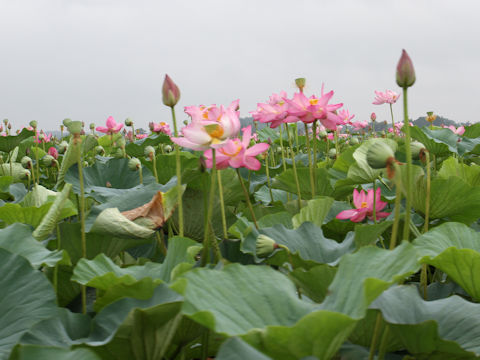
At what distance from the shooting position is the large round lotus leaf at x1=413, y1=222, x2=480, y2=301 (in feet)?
1.97

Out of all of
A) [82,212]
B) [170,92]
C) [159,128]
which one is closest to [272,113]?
[170,92]

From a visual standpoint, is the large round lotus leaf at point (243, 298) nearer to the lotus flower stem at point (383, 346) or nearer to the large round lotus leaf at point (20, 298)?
the lotus flower stem at point (383, 346)

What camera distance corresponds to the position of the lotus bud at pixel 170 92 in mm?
707

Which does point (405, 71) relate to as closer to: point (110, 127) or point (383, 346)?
point (383, 346)

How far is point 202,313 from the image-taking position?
412 millimetres

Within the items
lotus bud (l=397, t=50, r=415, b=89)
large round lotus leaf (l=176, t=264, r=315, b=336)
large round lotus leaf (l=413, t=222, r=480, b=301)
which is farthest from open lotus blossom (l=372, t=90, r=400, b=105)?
large round lotus leaf (l=176, t=264, r=315, b=336)

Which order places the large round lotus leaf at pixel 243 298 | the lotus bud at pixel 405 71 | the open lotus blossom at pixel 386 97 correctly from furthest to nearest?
1. the open lotus blossom at pixel 386 97
2. the lotus bud at pixel 405 71
3. the large round lotus leaf at pixel 243 298

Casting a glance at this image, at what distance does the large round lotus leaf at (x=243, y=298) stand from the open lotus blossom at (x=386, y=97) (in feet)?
7.05

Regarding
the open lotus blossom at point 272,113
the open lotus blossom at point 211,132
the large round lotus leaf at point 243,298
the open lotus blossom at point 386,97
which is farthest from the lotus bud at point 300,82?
the open lotus blossom at point 386,97

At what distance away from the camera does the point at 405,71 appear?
0.57 metres

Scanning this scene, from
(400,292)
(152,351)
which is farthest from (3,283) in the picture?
(400,292)

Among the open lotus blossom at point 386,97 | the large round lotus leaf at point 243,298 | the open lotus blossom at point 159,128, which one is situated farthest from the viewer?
the open lotus blossom at point 159,128

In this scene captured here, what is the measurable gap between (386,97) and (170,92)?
6.48 feet

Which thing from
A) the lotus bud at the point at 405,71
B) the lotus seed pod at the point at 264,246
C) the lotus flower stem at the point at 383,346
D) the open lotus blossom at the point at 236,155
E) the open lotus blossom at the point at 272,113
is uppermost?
the lotus bud at the point at 405,71
